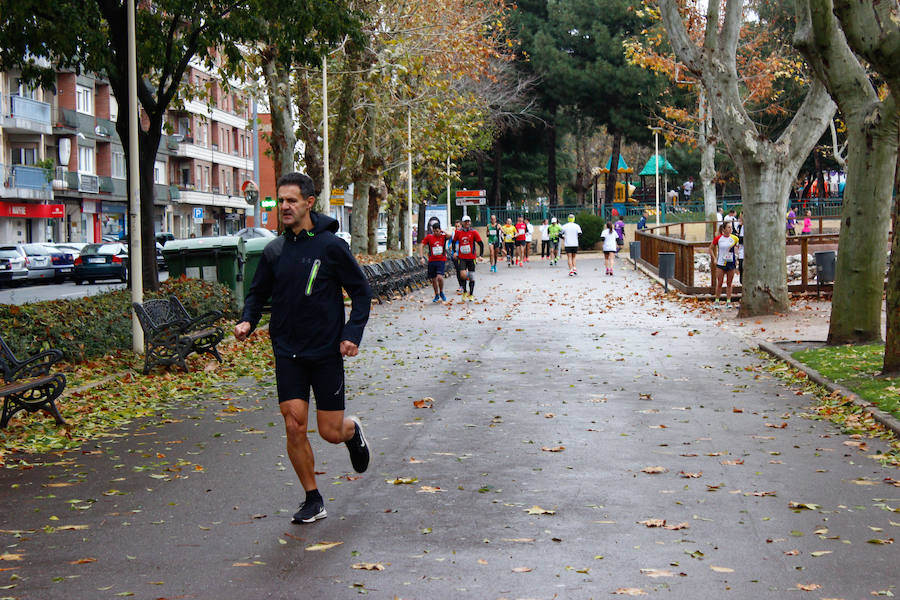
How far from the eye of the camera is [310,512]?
655cm

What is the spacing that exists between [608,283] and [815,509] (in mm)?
26935

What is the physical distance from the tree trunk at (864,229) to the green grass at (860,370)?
44 centimetres

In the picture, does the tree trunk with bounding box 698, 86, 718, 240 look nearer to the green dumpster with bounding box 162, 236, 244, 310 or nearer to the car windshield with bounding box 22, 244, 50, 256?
the car windshield with bounding box 22, 244, 50, 256

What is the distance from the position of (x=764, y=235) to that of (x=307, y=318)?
1552 cm

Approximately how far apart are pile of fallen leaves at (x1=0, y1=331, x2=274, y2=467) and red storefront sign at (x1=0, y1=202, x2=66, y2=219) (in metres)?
39.9

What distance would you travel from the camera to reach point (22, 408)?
33.1 feet

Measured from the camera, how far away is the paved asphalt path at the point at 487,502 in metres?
5.45

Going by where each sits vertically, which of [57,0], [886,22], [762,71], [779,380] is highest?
[762,71]

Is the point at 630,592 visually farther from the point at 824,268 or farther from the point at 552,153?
the point at 552,153

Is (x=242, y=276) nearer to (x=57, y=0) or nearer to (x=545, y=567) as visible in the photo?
(x=57, y=0)

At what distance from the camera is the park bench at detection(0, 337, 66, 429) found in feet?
31.7

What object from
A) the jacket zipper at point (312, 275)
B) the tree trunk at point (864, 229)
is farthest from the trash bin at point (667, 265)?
the jacket zipper at point (312, 275)

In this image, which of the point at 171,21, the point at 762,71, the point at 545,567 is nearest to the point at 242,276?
the point at 171,21

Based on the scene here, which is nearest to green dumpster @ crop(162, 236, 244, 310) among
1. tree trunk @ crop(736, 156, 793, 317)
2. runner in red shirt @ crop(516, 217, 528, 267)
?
tree trunk @ crop(736, 156, 793, 317)
